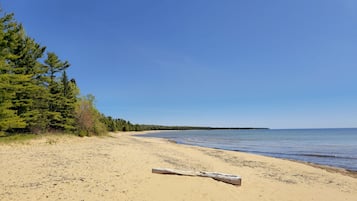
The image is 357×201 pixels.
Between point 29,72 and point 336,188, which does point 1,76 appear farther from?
point 336,188

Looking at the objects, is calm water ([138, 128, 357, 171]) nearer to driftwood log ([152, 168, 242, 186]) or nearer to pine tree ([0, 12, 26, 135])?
driftwood log ([152, 168, 242, 186])

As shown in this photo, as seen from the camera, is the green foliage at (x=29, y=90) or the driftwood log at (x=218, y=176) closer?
the driftwood log at (x=218, y=176)

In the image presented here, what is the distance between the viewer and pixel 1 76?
1995cm

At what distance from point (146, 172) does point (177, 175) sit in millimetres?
1344

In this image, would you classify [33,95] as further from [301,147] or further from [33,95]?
[301,147]

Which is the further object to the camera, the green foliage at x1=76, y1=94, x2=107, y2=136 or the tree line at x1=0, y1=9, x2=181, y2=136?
the green foliage at x1=76, y1=94, x2=107, y2=136

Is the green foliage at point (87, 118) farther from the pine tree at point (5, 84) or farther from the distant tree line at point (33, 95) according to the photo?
the pine tree at point (5, 84)

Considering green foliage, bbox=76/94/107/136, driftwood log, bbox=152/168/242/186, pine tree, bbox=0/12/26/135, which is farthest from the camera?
green foliage, bbox=76/94/107/136

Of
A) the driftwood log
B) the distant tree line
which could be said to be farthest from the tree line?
the driftwood log

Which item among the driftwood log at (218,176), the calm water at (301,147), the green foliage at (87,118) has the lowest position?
the calm water at (301,147)

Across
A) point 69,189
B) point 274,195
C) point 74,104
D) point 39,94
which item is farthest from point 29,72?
point 274,195

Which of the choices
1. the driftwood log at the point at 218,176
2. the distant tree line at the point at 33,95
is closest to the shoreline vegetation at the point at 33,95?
the distant tree line at the point at 33,95

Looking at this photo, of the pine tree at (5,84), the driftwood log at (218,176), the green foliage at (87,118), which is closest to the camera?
the driftwood log at (218,176)

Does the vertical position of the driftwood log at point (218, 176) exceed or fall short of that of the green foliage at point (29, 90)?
it falls short
